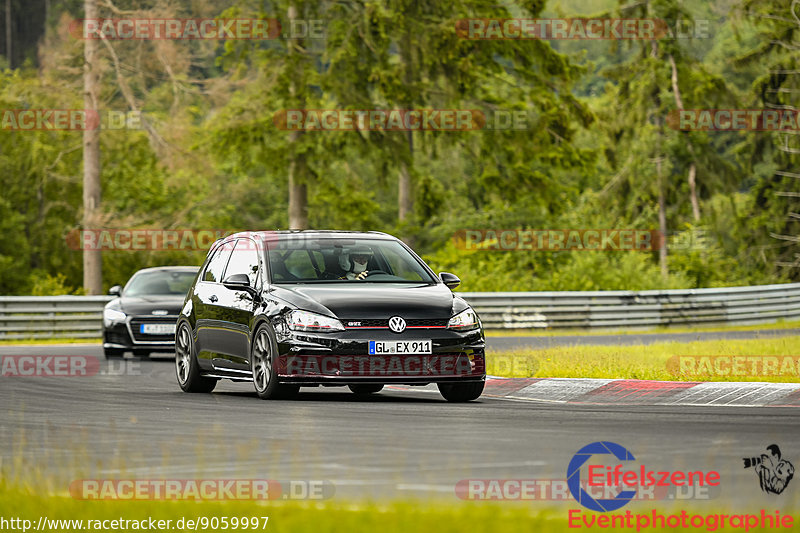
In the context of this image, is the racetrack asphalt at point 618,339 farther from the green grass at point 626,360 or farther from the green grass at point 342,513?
the green grass at point 342,513

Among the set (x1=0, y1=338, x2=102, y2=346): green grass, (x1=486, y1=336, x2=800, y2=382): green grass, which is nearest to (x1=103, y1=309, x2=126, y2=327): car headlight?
(x1=486, y1=336, x2=800, y2=382): green grass

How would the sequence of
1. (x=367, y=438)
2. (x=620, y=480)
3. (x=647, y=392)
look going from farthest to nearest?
(x=647, y=392)
(x=367, y=438)
(x=620, y=480)

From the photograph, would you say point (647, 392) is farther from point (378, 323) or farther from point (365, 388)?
point (365, 388)

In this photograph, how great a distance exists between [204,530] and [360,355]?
23.6ft

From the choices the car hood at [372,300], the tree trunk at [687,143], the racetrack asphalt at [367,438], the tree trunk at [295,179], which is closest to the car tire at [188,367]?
the racetrack asphalt at [367,438]

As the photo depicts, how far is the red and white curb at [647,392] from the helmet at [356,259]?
189 cm

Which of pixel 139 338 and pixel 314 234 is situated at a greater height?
pixel 314 234

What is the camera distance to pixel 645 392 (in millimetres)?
14547

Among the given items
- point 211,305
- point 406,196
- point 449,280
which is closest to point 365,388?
point 449,280

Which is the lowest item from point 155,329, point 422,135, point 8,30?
point 155,329

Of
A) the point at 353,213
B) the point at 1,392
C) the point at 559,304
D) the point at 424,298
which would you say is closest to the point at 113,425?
the point at 424,298

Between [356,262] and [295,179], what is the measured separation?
25.5 m

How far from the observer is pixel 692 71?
55.2m

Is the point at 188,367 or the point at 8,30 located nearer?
the point at 188,367
